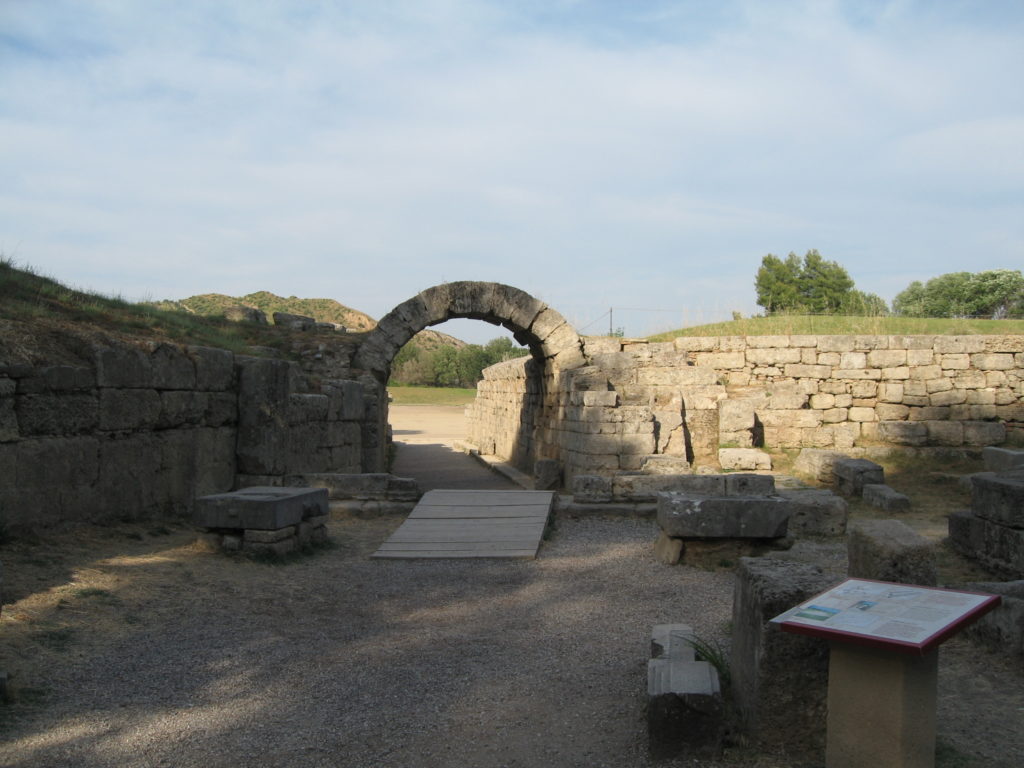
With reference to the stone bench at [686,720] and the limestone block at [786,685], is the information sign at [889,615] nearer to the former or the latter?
the limestone block at [786,685]

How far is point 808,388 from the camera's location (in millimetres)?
14539

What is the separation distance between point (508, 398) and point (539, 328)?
640 centimetres

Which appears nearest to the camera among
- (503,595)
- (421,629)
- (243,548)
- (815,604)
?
(815,604)

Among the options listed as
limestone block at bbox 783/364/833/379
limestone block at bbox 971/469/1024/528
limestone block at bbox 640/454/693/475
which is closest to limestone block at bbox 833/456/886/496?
limestone block at bbox 640/454/693/475

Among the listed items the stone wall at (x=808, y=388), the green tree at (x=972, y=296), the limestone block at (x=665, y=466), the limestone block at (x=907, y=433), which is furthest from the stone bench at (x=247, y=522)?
the green tree at (x=972, y=296)

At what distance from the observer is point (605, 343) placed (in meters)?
14.5

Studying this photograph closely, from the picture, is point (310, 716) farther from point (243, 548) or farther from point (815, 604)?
point (243, 548)

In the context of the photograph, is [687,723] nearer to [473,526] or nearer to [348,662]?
[348,662]

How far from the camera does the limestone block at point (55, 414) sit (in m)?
6.44

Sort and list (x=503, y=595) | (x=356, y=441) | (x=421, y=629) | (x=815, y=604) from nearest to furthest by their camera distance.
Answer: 1. (x=815, y=604)
2. (x=421, y=629)
3. (x=503, y=595)
4. (x=356, y=441)

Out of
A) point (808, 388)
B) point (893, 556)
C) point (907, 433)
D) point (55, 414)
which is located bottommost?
point (893, 556)

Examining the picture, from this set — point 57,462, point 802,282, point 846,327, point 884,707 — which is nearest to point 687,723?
point 884,707

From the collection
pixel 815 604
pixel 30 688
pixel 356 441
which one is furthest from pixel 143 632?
pixel 356 441

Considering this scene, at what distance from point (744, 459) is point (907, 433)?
3.78 m
